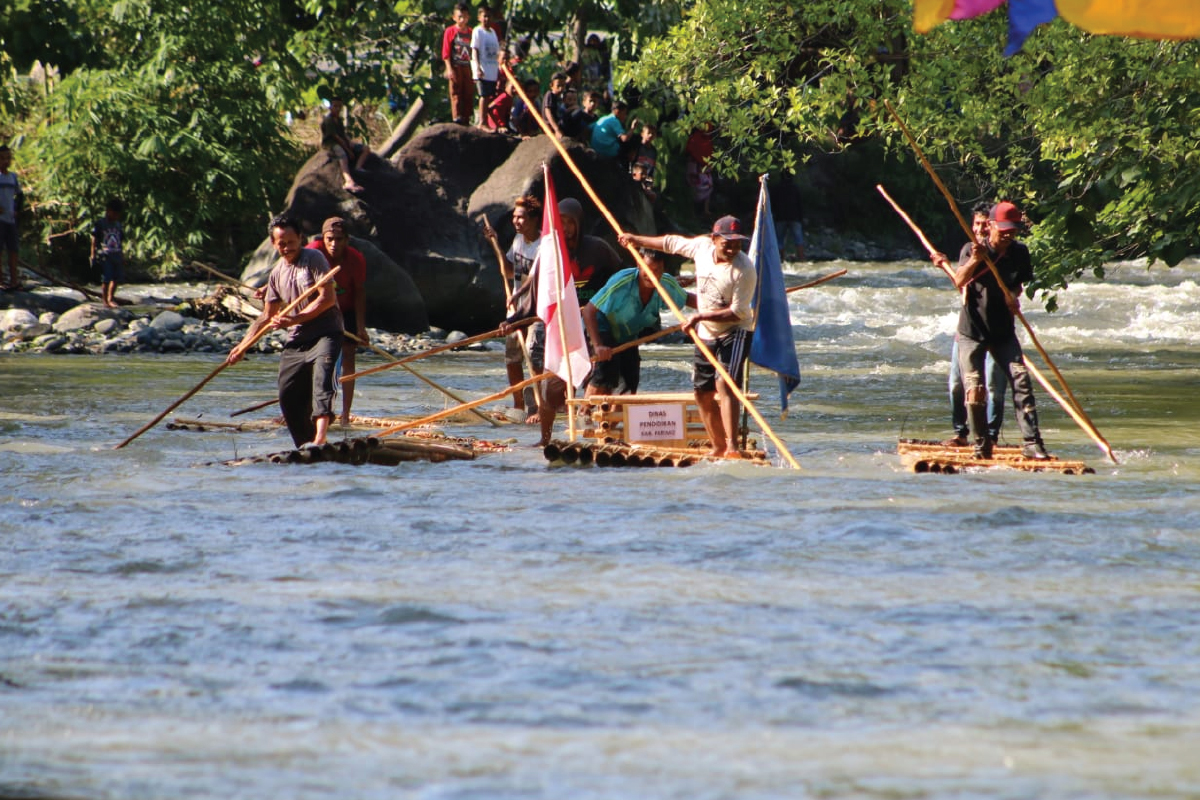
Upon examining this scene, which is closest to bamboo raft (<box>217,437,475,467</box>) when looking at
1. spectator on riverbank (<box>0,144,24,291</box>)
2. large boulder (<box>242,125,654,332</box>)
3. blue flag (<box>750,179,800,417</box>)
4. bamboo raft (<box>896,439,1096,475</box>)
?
blue flag (<box>750,179,800,417</box>)

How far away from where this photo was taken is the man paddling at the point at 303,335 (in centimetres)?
1128

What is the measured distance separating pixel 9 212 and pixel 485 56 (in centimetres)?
717

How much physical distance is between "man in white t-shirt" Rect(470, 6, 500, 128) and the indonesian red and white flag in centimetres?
1329

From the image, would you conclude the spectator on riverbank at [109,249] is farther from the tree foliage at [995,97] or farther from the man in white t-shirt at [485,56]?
the tree foliage at [995,97]

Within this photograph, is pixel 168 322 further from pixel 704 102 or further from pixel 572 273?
pixel 572 273

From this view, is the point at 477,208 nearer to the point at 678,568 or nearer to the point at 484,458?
the point at 484,458

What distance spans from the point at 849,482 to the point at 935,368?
10221 mm

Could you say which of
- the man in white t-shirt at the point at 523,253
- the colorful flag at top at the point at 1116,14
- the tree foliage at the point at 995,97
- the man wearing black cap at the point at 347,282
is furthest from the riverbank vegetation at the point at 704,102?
the colorful flag at top at the point at 1116,14

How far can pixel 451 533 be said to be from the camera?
850cm

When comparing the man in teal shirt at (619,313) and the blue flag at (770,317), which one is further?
the man in teal shirt at (619,313)

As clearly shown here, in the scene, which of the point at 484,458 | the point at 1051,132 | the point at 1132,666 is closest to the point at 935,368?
the point at 1051,132

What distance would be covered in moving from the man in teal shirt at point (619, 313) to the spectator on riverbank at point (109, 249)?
1368cm

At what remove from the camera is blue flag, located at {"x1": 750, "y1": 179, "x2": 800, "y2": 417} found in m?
11.1

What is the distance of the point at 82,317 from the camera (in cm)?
2231
